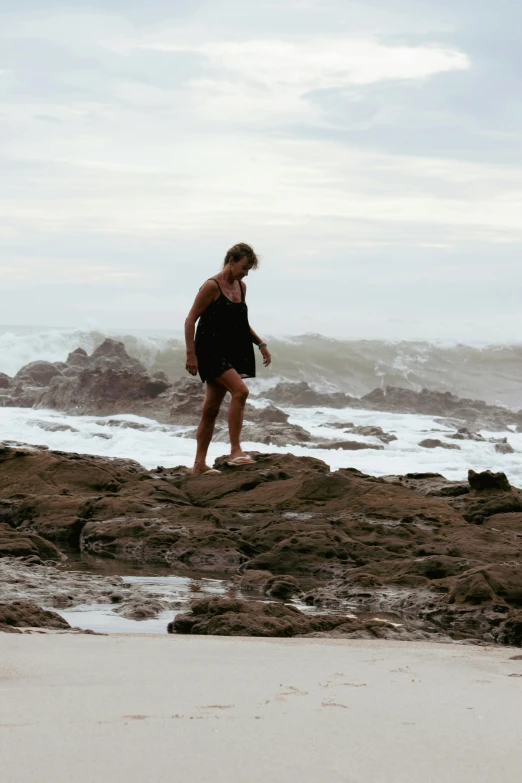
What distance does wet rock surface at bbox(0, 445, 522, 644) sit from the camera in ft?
17.0

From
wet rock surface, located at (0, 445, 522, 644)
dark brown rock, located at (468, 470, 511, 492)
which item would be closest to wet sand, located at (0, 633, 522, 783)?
wet rock surface, located at (0, 445, 522, 644)

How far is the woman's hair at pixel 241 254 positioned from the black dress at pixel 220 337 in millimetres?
252

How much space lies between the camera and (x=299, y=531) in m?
6.70

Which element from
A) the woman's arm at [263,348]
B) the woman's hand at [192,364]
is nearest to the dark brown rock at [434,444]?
the woman's arm at [263,348]

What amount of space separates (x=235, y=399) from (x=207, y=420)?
399mm

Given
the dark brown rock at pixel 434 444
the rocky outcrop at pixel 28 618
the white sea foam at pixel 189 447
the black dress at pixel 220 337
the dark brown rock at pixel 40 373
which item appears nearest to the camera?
the rocky outcrop at pixel 28 618

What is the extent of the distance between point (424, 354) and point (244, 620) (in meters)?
40.9

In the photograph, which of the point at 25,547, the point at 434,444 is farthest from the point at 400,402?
the point at 25,547

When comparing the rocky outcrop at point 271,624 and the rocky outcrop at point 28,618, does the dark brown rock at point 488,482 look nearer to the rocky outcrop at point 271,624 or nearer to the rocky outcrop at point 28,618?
the rocky outcrop at point 271,624

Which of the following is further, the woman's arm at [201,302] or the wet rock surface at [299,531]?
the woman's arm at [201,302]

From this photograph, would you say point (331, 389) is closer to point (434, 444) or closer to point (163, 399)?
point (163, 399)

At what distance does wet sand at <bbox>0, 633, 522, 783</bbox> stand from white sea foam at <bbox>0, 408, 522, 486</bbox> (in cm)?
916

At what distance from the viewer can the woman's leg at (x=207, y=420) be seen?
874 centimetres

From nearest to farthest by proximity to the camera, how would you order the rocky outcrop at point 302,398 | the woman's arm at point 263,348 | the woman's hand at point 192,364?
the woman's hand at point 192,364
the woman's arm at point 263,348
the rocky outcrop at point 302,398
